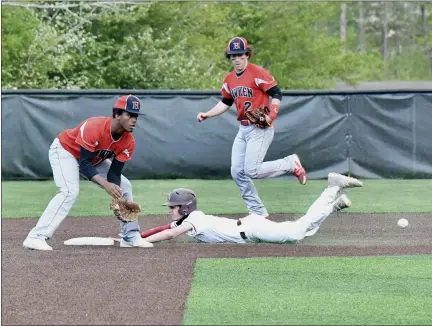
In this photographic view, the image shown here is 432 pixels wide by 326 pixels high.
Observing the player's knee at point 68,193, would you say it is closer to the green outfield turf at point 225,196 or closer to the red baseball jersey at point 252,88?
the red baseball jersey at point 252,88

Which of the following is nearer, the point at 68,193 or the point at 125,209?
the point at 125,209

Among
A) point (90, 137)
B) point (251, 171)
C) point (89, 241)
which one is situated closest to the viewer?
point (90, 137)

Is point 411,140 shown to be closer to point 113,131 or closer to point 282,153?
point 282,153

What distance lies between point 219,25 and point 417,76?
33397 mm

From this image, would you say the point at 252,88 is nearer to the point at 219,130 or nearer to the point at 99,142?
the point at 99,142

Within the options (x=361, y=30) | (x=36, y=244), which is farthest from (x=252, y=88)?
(x=361, y=30)

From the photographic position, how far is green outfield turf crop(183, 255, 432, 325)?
6.28 metres

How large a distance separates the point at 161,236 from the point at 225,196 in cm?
601

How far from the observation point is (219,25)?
34438 mm

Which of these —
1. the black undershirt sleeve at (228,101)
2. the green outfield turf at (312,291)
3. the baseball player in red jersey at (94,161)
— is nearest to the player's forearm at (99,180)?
the baseball player in red jersey at (94,161)

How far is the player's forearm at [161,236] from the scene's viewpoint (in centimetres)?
907

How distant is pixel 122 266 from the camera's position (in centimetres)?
823

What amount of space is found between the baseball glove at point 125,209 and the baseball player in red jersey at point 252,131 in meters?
2.00

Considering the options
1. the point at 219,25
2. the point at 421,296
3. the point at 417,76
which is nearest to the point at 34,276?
the point at 421,296
